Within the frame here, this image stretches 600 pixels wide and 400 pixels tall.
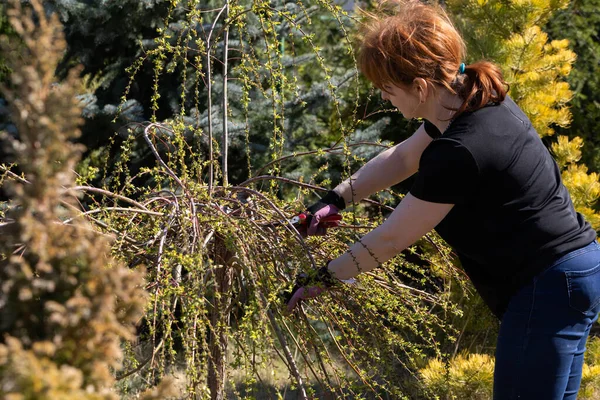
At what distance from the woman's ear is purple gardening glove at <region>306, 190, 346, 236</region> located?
1.41 feet

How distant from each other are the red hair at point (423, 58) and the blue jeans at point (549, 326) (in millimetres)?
451

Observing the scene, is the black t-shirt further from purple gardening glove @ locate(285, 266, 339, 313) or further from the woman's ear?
purple gardening glove @ locate(285, 266, 339, 313)

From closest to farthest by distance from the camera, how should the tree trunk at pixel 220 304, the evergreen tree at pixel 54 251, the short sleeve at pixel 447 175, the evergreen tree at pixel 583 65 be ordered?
the evergreen tree at pixel 54 251
the short sleeve at pixel 447 175
the tree trunk at pixel 220 304
the evergreen tree at pixel 583 65

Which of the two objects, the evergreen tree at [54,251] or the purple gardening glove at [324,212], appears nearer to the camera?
the evergreen tree at [54,251]

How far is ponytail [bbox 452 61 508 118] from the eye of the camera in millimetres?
1638

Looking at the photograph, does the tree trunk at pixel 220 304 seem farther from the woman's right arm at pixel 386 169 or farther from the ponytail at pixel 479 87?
the ponytail at pixel 479 87

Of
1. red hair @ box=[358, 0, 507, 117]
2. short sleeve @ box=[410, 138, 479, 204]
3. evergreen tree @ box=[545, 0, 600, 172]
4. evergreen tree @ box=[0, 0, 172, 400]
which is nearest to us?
evergreen tree @ box=[0, 0, 172, 400]

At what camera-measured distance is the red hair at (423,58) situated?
1.63 meters

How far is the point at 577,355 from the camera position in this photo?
1745 millimetres

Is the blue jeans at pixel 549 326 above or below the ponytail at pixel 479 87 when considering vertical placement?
below

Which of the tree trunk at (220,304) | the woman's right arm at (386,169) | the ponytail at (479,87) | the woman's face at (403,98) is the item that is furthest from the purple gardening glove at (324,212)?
the ponytail at (479,87)

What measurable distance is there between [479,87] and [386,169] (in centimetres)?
42

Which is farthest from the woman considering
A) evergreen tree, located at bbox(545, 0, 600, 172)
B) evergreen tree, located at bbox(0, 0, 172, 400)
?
evergreen tree, located at bbox(545, 0, 600, 172)

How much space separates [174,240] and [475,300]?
198 cm
